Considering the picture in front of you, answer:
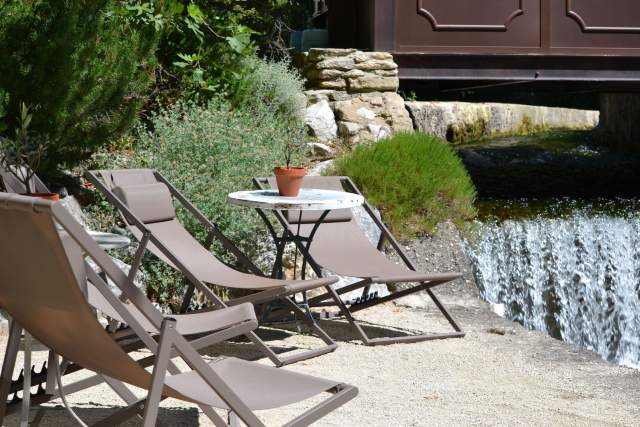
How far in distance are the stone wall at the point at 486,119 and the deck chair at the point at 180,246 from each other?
6.71m

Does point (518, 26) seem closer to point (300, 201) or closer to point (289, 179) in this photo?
point (289, 179)

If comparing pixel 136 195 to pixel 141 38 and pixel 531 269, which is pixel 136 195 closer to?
pixel 141 38

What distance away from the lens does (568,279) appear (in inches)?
334

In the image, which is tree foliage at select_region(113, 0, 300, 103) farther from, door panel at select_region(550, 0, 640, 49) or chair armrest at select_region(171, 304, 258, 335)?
chair armrest at select_region(171, 304, 258, 335)

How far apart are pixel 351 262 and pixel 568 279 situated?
3.46 meters

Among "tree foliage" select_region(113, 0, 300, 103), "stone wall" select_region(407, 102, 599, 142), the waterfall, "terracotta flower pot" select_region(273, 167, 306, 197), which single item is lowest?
the waterfall

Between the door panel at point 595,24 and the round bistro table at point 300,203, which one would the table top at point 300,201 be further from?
the door panel at point 595,24

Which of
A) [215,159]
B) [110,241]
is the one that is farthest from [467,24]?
[110,241]

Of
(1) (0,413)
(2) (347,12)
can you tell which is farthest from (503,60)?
(1) (0,413)

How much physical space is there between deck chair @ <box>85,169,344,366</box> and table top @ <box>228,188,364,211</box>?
24cm

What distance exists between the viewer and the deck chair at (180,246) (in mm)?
4703

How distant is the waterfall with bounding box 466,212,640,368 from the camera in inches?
319

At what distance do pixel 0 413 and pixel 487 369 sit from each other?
8.96ft

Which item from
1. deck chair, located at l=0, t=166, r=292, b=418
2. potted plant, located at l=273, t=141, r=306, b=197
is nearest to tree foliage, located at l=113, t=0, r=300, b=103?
potted plant, located at l=273, t=141, r=306, b=197
